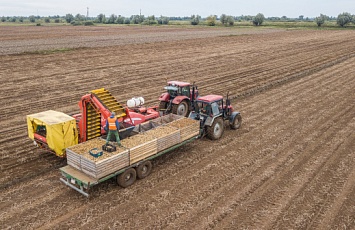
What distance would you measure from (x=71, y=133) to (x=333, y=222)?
876 centimetres

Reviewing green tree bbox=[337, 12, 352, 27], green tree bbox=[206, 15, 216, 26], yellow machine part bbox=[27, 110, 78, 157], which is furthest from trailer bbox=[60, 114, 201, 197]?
green tree bbox=[337, 12, 352, 27]

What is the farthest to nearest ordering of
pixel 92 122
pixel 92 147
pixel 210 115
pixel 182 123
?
pixel 210 115 → pixel 182 123 → pixel 92 122 → pixel 92 147

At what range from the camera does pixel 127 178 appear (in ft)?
34.6

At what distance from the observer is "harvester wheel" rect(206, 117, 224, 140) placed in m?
14.0

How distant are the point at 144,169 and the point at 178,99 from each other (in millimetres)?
5413

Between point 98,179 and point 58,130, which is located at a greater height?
point 58,130

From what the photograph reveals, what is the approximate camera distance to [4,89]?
22094 millimetres

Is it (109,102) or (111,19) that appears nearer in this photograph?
(109,102)

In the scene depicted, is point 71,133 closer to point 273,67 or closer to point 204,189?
point 204,189

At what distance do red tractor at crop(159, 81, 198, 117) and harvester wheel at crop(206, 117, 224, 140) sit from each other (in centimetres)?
219

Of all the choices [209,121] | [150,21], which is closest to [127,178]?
[209,121]

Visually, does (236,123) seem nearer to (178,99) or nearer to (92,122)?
(178,99)

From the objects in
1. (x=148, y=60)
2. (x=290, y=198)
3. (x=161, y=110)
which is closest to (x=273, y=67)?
(x=148, y=60)

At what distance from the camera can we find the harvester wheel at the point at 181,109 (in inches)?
616
